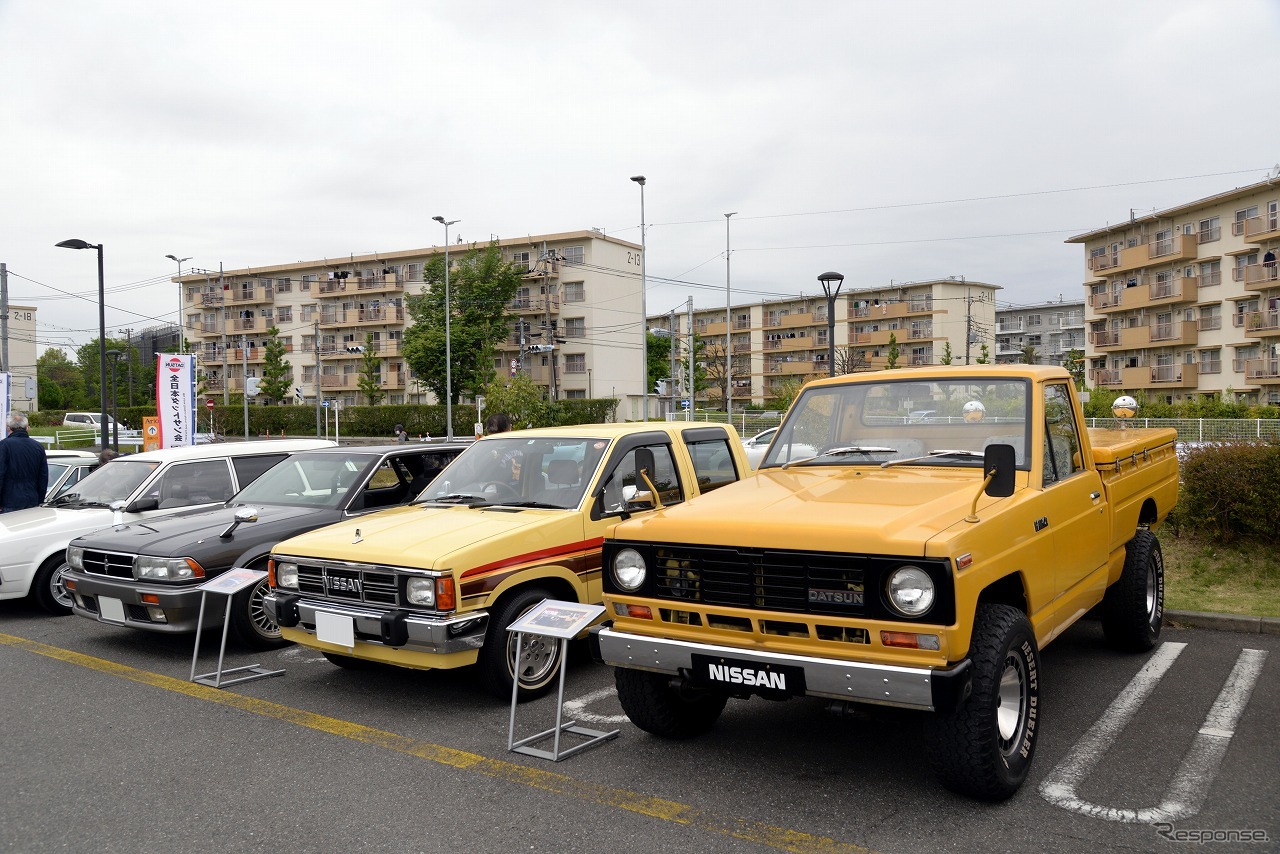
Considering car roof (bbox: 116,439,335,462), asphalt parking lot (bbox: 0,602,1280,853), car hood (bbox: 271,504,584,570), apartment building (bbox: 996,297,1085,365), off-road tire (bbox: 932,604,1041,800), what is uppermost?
apartment building (bbox: 996,297,1085,365)

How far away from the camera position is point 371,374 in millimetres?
64562

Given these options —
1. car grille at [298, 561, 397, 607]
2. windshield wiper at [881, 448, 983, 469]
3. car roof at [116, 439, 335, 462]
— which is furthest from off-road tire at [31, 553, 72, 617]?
windshield wiper at [881, 448, 983, 469]

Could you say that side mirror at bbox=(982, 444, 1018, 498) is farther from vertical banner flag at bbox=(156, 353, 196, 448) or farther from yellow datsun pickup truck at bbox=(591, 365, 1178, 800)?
vertical banner flag at bbox=(156, 353, 196, 448)

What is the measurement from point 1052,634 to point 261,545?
18.4 feet

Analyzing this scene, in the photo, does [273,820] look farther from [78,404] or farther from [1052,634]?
[78,404]

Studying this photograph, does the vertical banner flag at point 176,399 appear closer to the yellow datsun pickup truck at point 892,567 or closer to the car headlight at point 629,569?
the yellow datsun pickup truck at point 892,567

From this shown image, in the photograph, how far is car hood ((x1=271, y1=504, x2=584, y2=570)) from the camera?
16.9 feet

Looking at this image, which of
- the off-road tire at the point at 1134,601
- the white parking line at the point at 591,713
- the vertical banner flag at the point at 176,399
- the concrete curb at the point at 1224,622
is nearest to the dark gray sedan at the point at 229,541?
the white parking line at the point at 591,713

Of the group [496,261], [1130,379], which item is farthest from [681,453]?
[496,261]

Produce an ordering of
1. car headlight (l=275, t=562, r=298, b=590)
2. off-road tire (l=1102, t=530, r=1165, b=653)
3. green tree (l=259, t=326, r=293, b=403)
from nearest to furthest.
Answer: car headlight (l=275, t=562, r=298, b=590)
off-road tire (l=1102, t=530, r=1165, b=653)
green tree (l=259, t=326, r=293, b=403)

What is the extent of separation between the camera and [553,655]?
5754 mm

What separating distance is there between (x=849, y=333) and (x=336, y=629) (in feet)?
235

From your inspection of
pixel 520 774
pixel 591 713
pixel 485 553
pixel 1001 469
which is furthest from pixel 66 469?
pixel 1001 469

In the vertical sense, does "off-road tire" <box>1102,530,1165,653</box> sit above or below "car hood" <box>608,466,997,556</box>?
below
